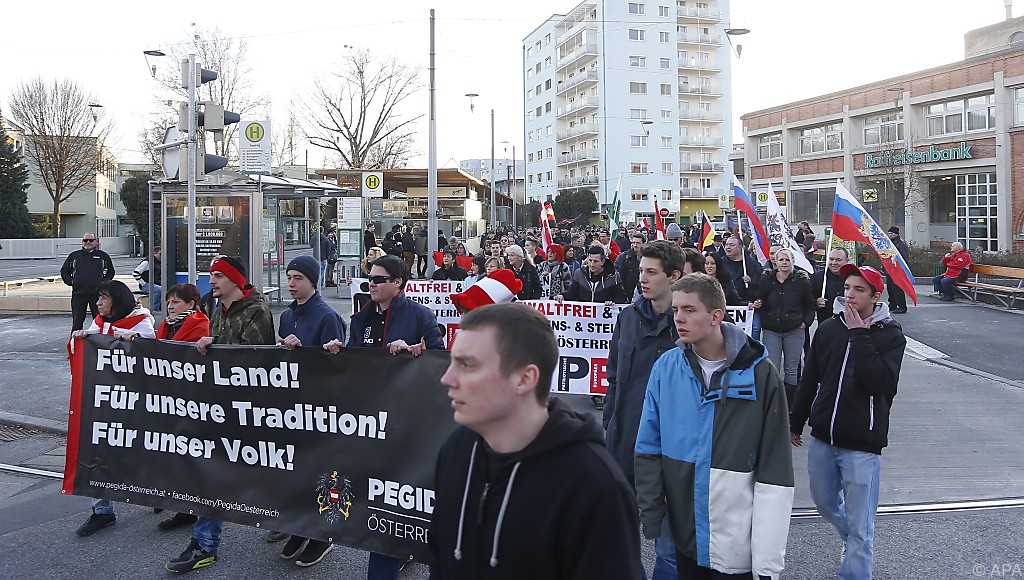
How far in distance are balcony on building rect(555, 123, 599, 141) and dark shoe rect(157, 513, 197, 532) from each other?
7876cm

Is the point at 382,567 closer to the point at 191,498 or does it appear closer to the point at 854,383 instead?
the point at 191,498

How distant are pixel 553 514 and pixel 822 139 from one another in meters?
55.7

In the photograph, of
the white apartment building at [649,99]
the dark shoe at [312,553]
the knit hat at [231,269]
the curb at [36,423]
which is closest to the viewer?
the dark shoe at [312,553]

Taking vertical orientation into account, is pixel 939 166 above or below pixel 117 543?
above

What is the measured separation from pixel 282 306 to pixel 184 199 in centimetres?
530

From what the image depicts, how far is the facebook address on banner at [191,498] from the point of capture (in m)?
5.18

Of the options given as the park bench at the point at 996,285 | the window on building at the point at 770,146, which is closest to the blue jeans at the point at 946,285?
the park bench at the point at 996,285

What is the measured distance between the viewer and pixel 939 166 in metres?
43.7

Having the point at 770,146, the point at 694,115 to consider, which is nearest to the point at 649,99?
the point at 694,115

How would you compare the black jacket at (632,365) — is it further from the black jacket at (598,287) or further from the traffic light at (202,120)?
the traffic light at (202,120)

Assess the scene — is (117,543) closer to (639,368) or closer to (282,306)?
(639,368)

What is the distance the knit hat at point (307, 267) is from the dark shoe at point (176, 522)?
1.88m

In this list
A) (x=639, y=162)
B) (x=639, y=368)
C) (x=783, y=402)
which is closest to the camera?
(x=783, y=402)

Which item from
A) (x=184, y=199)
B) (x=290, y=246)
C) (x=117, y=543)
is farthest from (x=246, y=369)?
(x=290, y=246)
